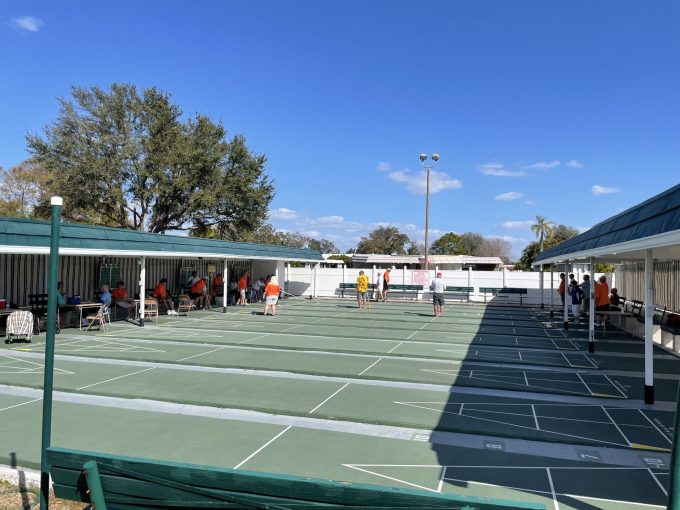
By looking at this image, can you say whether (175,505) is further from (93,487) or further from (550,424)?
(550,424)

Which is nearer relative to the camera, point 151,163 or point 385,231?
point 151,163

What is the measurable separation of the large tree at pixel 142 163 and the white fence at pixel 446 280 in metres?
7.33

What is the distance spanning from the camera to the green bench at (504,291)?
30328 mm

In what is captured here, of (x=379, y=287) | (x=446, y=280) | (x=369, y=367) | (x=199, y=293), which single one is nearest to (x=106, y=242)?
(x=199, y=293)

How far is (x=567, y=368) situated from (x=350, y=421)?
655 cm

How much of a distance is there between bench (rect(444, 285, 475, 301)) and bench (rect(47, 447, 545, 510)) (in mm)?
29203

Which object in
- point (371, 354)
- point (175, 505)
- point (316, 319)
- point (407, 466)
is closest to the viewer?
point (175, 505)

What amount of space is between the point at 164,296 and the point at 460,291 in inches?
715

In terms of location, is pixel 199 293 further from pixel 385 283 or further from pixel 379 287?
pixel 379 287

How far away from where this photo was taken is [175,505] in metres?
3.32

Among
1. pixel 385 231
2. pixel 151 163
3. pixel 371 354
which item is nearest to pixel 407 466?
pixel 371 354

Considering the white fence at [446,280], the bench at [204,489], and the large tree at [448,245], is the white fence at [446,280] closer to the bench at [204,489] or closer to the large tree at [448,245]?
the bench at [204,489]

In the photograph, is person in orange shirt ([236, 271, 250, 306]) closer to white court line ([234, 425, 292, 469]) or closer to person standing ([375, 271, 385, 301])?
person standing ([375, 271, 385, 301])

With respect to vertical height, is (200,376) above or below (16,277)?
below
